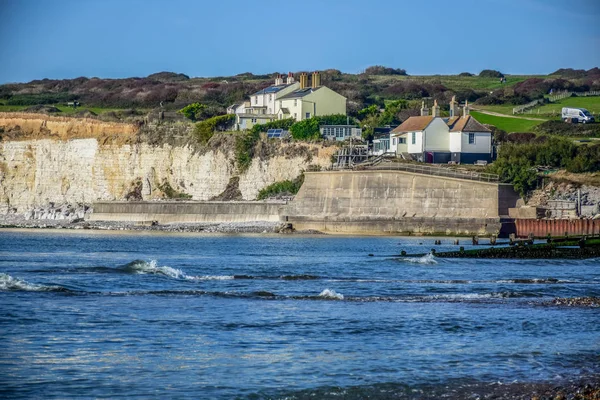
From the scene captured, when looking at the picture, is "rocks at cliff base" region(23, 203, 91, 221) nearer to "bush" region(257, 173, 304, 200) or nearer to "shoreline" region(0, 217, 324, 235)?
"shoreline" region(0, 217, 324, 235)

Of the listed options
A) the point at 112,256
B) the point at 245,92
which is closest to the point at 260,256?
the point at 112,256

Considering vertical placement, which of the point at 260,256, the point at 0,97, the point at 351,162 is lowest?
the point at 260,256

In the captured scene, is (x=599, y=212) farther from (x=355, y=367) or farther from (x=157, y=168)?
(x=355, y=367)

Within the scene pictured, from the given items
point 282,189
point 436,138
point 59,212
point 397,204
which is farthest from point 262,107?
point 397,204

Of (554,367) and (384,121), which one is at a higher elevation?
(384,121)

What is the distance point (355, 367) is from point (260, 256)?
2752cm

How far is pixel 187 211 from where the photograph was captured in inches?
2908

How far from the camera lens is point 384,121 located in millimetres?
86625

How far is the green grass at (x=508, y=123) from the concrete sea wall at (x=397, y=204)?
789 inches

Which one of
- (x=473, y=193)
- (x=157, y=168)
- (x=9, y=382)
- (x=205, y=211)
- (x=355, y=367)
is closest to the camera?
(x=9, y=382)

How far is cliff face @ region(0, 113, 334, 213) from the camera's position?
263ft

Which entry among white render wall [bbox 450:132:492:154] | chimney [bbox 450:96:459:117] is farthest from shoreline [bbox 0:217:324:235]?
chimney [bbox 450:96:459:117]

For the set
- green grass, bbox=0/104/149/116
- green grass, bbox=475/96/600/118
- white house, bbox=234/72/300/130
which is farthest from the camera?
green grass, bbox=0/104/149/116

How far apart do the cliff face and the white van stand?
2143 cm
